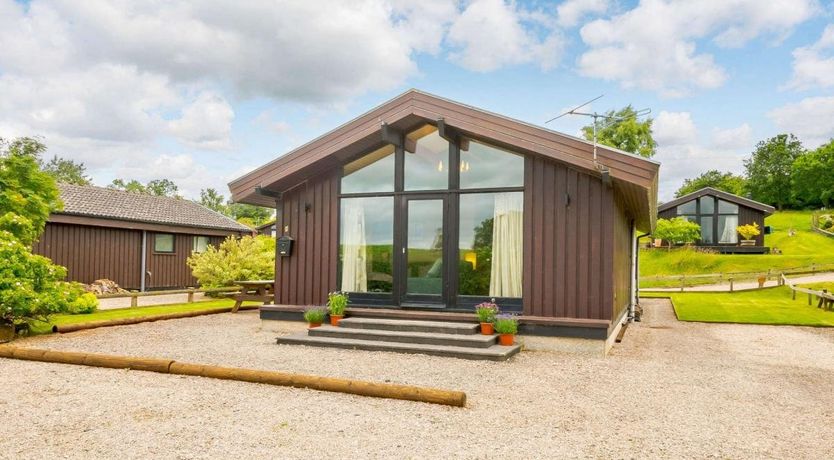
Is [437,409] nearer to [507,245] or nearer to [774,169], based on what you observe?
[507,245]

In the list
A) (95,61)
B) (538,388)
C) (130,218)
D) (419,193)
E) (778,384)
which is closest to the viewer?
(538,388)

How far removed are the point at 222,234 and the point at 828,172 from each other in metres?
57.3

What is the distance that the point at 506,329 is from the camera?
7320 millimetres

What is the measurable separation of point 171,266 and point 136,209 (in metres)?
2.37

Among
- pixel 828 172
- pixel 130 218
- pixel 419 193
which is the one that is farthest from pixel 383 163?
pixel 828 172

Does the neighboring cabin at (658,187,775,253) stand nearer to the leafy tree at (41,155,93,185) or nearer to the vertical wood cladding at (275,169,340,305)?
the vertical wood cladding at (275,169,340,305)

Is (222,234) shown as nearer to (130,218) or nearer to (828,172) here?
(130,218)

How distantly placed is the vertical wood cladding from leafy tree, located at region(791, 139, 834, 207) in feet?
190

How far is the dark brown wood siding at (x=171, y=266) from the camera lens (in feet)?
60.6

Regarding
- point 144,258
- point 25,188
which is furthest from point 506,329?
point 144,258

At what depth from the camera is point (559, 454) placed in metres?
3.54

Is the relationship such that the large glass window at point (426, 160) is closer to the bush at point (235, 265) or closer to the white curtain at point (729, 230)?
the bush at point (235, 265)

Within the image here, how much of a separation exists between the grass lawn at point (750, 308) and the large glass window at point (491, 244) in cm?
641

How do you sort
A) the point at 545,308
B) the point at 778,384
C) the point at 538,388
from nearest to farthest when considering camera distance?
the point at 538,388 → the point at 778,384 → the point at 545,308
